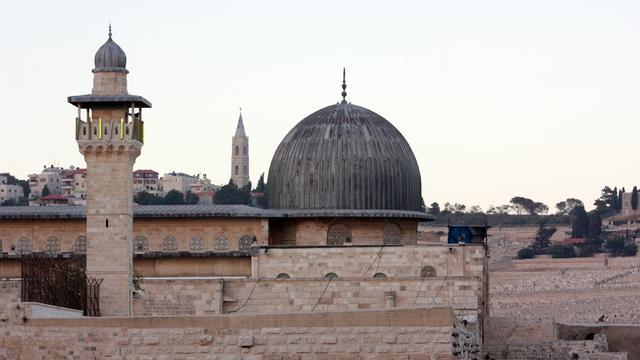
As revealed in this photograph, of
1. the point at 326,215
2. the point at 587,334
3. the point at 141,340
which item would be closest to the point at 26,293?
the point at 141,340

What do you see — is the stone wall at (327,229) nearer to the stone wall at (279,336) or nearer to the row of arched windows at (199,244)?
the row of arched windows at (199,244)

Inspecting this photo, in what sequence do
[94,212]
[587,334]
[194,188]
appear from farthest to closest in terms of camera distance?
[194,188] < [587,334] < [94,212]

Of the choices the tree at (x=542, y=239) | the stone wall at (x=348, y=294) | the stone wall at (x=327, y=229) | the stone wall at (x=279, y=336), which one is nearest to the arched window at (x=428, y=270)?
the stone wall at (x=348, y=294)

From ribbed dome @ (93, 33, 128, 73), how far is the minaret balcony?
1044mm

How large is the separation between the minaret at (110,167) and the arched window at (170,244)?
17.9 feet

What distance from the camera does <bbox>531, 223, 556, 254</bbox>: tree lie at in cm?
13062

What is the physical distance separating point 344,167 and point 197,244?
12.7ft

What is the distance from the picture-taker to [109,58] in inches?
1280

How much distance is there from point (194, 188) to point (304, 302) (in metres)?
116

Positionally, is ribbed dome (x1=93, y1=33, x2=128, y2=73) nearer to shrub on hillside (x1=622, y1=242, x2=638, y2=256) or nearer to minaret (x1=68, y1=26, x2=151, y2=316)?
minaret (x1=68, y1=26, x2=151, y2=316)

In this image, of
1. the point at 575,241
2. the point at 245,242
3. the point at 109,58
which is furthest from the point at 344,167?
the point at 575,241

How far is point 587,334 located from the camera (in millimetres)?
40469

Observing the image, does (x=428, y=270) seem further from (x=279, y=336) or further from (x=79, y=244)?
(x=279, y=336)

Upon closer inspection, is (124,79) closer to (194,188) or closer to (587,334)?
(587,334)
